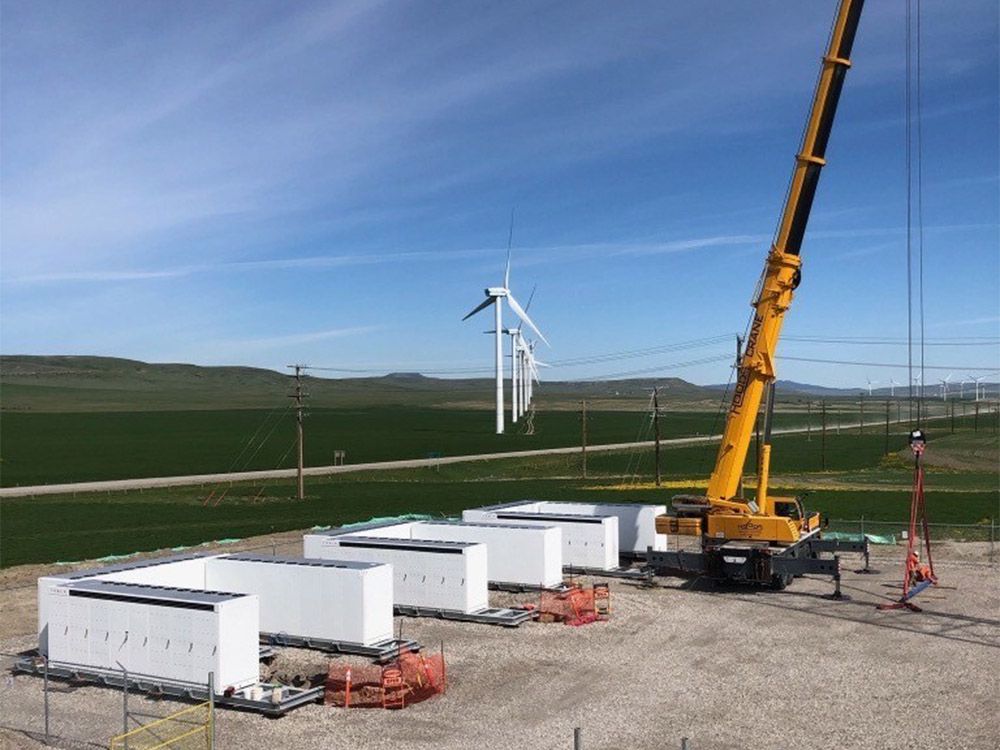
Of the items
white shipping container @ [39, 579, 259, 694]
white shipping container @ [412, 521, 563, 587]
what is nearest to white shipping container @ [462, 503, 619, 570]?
white shipping container @ [412, 521, 563, 587]

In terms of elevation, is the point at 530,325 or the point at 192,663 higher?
the point at 530,325

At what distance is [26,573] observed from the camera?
45.5 metres

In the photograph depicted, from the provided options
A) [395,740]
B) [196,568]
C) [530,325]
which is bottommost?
[395,740]

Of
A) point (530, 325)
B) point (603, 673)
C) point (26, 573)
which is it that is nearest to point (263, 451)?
point (530, 325)

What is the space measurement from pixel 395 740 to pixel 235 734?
161 inches

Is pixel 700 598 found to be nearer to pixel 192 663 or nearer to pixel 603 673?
pixel 603 673

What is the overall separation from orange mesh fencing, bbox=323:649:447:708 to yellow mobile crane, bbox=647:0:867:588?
15.9m

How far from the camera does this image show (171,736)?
23594mm

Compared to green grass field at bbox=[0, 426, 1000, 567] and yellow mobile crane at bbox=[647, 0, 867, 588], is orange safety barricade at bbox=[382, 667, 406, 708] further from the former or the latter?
green grass field at bbox=[0, 426, 1000, 567]

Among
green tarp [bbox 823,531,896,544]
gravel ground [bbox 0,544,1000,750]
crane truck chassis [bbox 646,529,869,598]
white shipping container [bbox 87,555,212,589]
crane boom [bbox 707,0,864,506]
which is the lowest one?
gravel ground [bbox 0,544,1000,750]

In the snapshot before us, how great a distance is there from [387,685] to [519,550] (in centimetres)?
1567

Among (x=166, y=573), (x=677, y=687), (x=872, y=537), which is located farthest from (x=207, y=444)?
(x=677, y=687)

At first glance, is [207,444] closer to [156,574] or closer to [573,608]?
[156,574]

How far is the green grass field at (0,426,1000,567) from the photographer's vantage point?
5875cm
